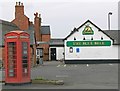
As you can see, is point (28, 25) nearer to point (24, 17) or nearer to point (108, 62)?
point (24, 17)

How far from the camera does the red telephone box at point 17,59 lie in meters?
20.1

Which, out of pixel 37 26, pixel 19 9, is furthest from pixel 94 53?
pixel 37 26

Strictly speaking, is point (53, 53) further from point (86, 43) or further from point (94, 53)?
point (94, 53)

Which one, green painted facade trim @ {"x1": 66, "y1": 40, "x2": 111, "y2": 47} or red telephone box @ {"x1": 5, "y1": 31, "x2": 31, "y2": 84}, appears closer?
red telephone box @ {"x1": 5, "y1": 31, "x2": 31, "y2": 84}

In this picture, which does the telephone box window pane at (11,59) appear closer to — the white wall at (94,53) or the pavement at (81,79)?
the pavement at (81,79)

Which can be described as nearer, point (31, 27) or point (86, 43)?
point (86, 43)

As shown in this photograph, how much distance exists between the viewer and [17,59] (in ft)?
66.2

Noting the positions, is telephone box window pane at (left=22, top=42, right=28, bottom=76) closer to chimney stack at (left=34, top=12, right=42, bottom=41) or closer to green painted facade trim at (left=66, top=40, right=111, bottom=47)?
green painted facade trim at (left=66, top=40, right=111, bottom=47)

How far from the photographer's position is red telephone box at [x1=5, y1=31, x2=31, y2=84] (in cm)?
2014

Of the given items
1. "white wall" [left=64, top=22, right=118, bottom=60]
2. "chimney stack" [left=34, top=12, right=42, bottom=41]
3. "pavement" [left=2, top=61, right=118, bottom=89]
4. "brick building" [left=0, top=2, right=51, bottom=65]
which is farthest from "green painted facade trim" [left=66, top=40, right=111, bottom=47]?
"pavement" [left=2, top=61, right=118, bottom=89]

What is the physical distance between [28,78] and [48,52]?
5275 centimetres

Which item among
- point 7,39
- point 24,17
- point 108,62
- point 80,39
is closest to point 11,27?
point 24,17

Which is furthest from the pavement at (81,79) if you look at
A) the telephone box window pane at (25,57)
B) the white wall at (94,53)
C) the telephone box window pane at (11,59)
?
the white wall at (94,53)

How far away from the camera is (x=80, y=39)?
176ft
